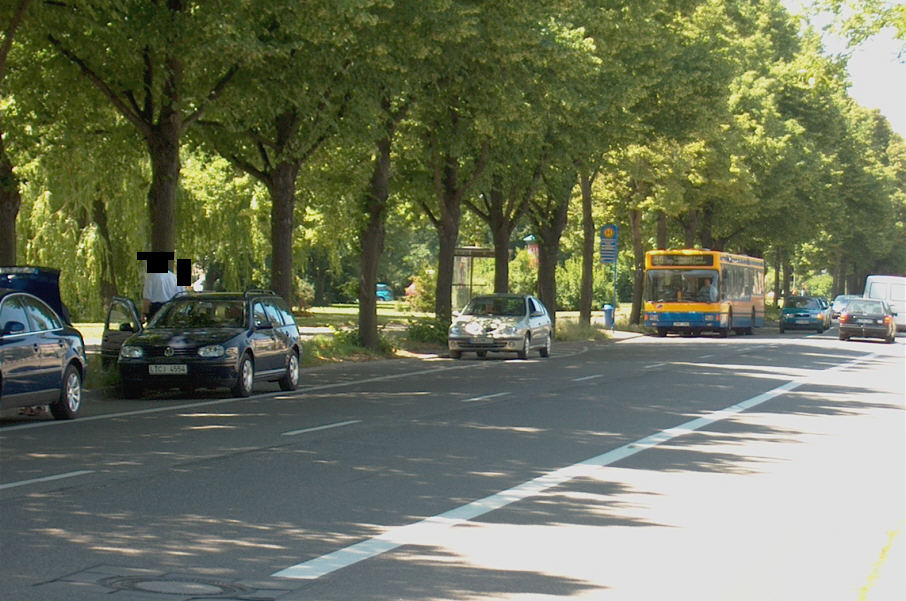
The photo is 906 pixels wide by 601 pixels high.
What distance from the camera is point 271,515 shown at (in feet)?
30.6

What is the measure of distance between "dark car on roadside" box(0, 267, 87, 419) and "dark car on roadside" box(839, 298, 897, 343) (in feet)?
126

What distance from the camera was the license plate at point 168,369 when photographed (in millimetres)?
19234

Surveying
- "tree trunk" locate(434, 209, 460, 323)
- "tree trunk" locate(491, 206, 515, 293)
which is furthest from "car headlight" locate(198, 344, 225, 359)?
"tree trunk" locate(491, 206, 515, 293)

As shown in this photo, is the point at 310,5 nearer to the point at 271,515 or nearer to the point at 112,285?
the point at 271,515

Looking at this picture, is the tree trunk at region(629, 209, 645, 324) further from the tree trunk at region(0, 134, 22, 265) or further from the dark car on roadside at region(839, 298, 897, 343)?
the tree trunk at region(0, 134, 22, 265)

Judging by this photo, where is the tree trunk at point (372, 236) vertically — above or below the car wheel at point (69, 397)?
above

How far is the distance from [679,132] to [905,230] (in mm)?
78456

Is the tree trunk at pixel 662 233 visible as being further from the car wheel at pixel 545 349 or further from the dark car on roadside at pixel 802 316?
the car wheel at pixel 545 349

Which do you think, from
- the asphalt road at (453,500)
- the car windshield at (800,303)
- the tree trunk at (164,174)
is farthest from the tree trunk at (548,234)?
the asphalt road at (453,500)

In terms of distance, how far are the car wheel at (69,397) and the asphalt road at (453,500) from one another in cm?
30

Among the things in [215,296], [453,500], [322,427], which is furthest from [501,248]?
[453,500]

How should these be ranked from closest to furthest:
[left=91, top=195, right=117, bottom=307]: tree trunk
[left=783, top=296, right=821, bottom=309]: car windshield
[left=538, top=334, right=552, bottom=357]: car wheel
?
[left=538, top=334, right=552, bottom=357]: car wheel → [left=91, top=195, right=117, bottom=307]: tree trunk → [left=783, top=296, right=821, bottom=309]: car windshield

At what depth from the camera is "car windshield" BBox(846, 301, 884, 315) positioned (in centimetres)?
5008

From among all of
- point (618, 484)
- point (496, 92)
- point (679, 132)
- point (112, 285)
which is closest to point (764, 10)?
point (679, 132)
